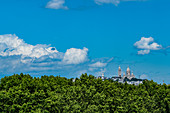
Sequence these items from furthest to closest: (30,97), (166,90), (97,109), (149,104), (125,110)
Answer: (166,90) → (149,104) → (125,110) → (97,109) → (30,97)

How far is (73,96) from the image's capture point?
37.4ft

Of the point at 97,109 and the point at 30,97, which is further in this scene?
the point at 97,109

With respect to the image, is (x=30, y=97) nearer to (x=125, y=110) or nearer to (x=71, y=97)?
(x=71, y=97)

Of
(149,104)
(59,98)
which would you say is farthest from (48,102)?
(149,104)

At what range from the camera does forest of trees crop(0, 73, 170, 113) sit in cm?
1037

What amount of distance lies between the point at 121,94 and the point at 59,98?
12.0 ft

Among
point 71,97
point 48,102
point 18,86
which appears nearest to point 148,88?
point 71,97

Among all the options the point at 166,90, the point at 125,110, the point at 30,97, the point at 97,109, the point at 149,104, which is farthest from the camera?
the point at 166,90

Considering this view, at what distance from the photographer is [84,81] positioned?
42.2 feet

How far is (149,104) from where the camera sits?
13.7 meters

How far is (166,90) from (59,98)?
7.35 m

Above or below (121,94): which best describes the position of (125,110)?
below

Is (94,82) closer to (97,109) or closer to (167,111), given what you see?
(97,109)

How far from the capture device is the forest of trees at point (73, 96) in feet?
34.0
